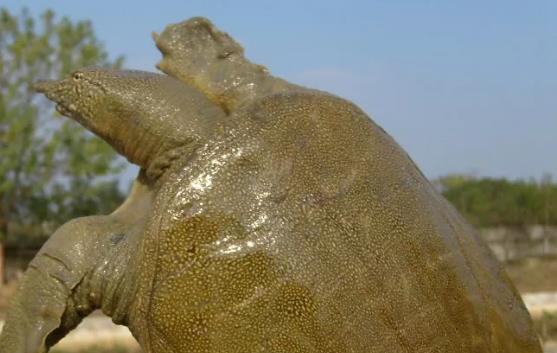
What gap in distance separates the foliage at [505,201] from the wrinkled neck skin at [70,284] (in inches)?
541

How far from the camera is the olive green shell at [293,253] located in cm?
201

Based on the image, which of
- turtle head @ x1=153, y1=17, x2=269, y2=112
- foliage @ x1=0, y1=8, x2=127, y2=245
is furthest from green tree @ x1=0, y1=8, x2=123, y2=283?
turtle head @ x1=153, y1=17, x2=269, y2=112

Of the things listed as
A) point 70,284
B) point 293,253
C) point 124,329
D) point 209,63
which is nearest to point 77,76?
point 209,63

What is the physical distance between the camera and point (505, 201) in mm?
16422

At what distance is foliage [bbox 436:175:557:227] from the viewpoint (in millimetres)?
15992

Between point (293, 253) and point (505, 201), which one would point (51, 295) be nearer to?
point (293, 253)

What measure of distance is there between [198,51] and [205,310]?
2.95 ft

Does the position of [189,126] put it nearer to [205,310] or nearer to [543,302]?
[205,310]

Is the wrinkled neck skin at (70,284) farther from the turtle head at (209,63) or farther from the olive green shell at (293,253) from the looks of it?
the turtle head at (209,63)

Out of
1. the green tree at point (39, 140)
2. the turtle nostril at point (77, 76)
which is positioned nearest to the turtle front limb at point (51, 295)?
the turtle nostril at point (77, 76)

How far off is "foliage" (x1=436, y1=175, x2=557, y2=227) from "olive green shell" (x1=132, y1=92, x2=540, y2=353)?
1370 cm

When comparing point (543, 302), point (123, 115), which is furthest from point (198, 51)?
point (543, 302)

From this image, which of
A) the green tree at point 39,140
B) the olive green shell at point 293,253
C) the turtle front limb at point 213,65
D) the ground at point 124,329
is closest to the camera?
the olive green shell at point 293,253

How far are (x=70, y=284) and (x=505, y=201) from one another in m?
15.0
